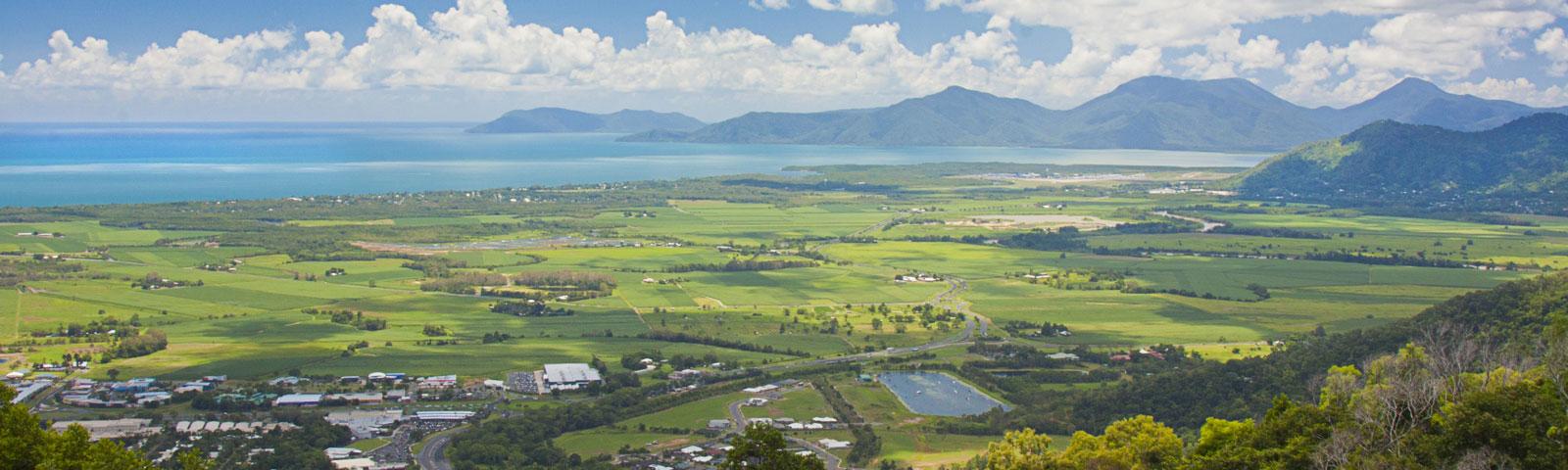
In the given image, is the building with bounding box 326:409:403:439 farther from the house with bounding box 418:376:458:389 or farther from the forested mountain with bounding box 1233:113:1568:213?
the forested mountain with bounding box 1233:113:1568:213

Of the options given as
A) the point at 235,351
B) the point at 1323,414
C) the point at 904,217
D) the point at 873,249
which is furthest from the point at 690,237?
the point at 1323,414

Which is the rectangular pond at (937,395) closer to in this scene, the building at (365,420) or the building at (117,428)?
the building at (365,420)

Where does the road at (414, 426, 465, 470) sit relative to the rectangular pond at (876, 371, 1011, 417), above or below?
above

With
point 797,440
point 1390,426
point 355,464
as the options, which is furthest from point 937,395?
point 1390,426

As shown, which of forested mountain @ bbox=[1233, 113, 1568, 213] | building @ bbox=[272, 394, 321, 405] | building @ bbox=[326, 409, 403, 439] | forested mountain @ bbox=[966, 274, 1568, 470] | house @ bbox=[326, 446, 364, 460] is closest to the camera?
forested mountain @ bbox=[966, 274, 1568, 470]

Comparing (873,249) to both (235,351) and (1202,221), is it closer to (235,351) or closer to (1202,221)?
(1202,221)

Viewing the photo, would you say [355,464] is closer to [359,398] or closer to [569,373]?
[359,398]

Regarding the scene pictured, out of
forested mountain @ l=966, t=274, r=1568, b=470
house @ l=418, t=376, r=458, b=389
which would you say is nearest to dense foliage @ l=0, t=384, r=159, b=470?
forested mountain @ l=966, t=274, r=1568, b=470
